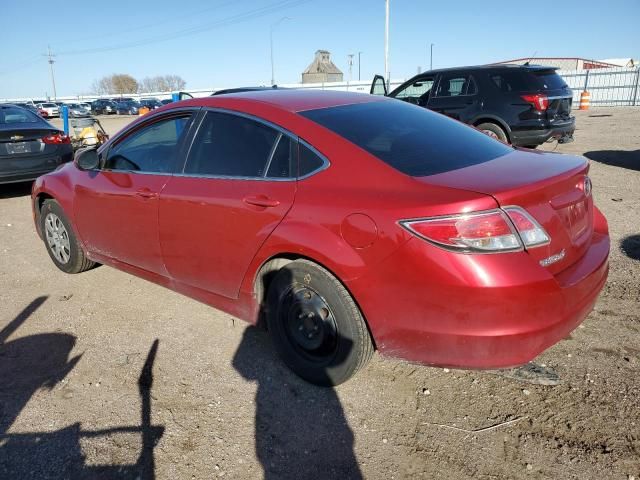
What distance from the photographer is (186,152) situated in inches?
132

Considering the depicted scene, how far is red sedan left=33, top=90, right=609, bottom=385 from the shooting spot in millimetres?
2191

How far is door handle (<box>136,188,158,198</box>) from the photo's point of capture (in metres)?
3.44

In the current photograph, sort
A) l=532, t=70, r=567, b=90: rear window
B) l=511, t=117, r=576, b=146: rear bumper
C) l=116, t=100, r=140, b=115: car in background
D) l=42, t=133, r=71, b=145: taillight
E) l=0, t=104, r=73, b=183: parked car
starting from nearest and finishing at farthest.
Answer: l=0, t=104, r=73, b=183: parked car → l=42, t=133, r=71, b=145: taillight → l=511, t=117, r=576, b=146: rear bumper → l=532, t=70, r=567, b=90: rear window → l=116, t=100, r=140, b=115: car in background

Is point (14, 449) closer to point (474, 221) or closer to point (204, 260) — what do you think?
point (204, 260)

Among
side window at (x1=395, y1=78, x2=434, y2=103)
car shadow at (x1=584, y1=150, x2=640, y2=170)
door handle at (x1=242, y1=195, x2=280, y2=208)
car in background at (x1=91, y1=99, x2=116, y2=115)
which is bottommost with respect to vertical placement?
car in background at (x1=91, y1=99, x2=116, y2=115)

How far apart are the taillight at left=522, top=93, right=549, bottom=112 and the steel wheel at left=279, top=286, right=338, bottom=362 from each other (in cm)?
757

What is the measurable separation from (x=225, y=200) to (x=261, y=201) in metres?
0.29

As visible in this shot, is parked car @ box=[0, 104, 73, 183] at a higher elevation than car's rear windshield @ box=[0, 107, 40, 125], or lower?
lower

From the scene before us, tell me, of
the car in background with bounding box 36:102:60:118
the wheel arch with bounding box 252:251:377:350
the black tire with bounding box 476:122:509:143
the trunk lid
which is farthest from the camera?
the car in background with bounding box 36:102:60:118

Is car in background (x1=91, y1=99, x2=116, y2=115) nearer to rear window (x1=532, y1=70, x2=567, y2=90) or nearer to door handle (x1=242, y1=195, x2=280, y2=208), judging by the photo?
rear window (x1=532, y1=70, x2=567, y2=90)

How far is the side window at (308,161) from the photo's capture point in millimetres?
2693

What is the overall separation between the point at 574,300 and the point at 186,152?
8.20 feet

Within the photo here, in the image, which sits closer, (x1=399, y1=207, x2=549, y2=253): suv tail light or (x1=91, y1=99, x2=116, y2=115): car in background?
(x1=399, y1=207, x2=549, y2=253): suv tail light

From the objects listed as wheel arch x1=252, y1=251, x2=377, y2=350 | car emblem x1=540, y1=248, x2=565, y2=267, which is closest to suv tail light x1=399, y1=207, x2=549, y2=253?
car emblem x1=540, y1=248, x2=565, y2=267
